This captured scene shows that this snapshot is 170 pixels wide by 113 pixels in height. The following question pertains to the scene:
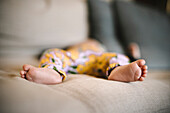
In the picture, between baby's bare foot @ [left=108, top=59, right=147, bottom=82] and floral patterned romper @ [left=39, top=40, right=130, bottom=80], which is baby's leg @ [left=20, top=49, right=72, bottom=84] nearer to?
floral patterned romper @ [left=39, top=40, right=130, bottom=80]

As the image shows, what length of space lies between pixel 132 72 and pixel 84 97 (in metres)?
0.24

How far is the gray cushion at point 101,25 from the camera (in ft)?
4.18

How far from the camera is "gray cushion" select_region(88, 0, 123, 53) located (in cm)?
127

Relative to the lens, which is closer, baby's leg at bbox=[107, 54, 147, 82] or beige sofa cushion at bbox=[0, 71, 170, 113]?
beige sofa cushion at bbox=[0, 71, 170, 113]

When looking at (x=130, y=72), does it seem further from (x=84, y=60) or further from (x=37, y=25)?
(x=37, y=25)

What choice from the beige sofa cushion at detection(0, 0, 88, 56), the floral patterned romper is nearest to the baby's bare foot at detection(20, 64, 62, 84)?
the floral patterned romper

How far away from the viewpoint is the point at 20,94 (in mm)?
403

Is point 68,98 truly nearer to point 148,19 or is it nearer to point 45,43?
point 45,43

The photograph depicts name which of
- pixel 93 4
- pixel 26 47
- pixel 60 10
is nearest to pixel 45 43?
pixel 26 47

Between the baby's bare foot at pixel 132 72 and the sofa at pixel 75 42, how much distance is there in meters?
0.03

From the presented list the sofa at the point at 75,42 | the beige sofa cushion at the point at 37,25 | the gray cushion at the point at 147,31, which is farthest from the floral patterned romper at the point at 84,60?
the gray cushion at the point at 147,31

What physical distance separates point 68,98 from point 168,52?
1198mm

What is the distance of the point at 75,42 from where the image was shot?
1199 millimetres

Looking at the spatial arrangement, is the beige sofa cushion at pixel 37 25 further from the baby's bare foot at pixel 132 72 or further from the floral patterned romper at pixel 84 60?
the baby's bare foot at pixel 132 72
